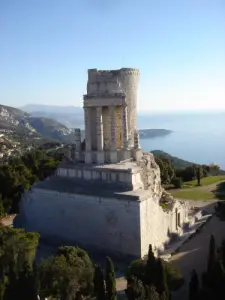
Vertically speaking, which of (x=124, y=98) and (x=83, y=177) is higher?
(x=124, y=98)

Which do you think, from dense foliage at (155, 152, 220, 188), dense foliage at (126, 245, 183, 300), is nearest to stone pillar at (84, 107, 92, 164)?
dense foliage at (126, 245, 183, 300)

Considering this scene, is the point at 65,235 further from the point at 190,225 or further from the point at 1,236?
the point at 190,225

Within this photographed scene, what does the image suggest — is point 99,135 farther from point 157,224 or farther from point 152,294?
point 152,294

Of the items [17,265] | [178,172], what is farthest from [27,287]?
[178,172]

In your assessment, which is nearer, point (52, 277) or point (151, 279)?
point (151, 279)

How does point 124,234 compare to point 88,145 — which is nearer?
point 124,234

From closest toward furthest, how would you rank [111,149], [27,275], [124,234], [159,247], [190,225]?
[27,275]
[124,234]
[159,247]
[111,149]
[190,225]

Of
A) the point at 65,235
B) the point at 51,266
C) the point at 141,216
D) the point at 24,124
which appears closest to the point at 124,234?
the point at 141,216

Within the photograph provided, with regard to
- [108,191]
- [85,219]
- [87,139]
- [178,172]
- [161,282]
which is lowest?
[161,282]

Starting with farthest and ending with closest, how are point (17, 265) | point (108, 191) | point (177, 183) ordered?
1. point (177, 183)
2. point (108, 191)
3. point (17, 265)
